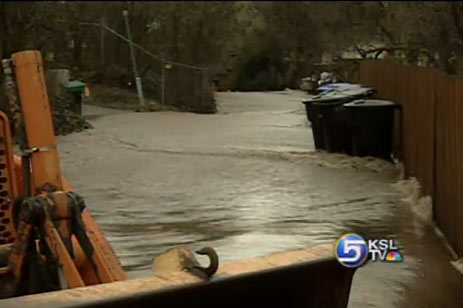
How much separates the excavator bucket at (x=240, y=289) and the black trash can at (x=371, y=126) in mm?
9849

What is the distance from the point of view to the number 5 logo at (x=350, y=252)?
3549mm

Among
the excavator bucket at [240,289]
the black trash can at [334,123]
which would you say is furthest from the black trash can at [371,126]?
the excavator bucket at [240,289]

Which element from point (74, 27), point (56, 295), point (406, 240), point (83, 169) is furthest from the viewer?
point (74, 27)

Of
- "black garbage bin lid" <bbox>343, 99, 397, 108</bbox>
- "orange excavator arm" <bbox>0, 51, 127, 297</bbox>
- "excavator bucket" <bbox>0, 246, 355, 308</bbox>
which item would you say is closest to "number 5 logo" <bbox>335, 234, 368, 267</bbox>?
"excavator bucket" <bbox>0, 246, 355, 308</bbox>

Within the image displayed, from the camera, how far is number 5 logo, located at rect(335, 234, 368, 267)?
3549mm

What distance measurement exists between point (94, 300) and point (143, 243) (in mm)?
5503

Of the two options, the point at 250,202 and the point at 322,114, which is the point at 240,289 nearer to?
the point at 250,202

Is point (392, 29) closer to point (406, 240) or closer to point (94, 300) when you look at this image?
point (406, 240)

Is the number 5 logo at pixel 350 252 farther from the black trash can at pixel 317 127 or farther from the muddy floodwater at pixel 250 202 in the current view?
the black trash can at pixel 317 127

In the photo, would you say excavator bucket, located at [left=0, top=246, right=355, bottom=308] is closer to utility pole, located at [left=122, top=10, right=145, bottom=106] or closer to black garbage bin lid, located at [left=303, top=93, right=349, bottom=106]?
black garbage bin lid, located at [left=303, top=93, right=349, bottom=106]

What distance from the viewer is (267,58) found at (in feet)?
165

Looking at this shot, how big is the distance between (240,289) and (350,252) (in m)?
0.63

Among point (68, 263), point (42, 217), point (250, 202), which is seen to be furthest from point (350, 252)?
point (250, 202)

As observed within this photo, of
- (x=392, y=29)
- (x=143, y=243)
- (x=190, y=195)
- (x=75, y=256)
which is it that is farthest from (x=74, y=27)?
(x=75, y=256)
